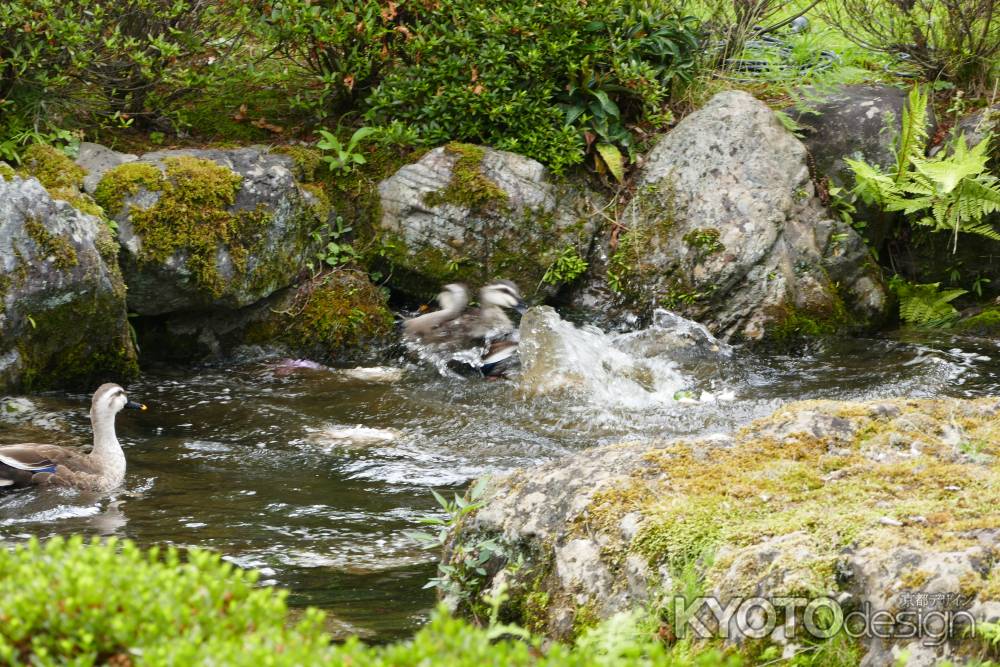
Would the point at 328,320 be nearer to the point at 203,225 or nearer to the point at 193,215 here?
the point at 203,225

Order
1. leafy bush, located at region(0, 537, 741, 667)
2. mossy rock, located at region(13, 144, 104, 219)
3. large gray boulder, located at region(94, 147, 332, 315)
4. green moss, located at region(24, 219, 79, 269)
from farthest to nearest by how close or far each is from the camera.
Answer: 1. large gray boulder, located at region(94, 147, 332, 315)
2. mossy rock, located at region(13, 144, 104, 219)
3. green moss, located at region(24, 219, 79, 269)
4. leafy bush, located at region(0, 537, 741, 667)

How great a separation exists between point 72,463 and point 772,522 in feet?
16.3

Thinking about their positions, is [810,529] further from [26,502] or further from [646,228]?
[646,228]

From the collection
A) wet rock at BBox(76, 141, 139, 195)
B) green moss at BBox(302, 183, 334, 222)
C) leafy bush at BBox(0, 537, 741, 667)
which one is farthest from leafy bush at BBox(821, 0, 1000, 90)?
leafy bush at BBox(0, 537, 741, 667)

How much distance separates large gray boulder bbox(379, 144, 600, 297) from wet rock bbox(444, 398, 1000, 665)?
21.2 ft

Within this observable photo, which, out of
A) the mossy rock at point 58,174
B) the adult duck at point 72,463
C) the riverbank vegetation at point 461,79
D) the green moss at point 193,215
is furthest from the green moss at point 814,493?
the riverbank vegetation at point 461,79

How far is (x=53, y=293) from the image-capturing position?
327 inches

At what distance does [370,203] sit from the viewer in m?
10.8

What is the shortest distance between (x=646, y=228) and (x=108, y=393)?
585 centimetres

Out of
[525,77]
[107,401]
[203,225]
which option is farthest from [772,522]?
[525,77]

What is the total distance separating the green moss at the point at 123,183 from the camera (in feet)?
30.7

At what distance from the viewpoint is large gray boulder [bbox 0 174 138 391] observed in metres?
8.16

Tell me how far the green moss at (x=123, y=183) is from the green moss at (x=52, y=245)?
0.98 metres

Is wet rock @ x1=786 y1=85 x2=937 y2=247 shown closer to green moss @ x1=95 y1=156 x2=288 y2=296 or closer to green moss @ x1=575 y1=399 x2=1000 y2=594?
green moss @ x1=95 y1=156 x2=288 y2=296
